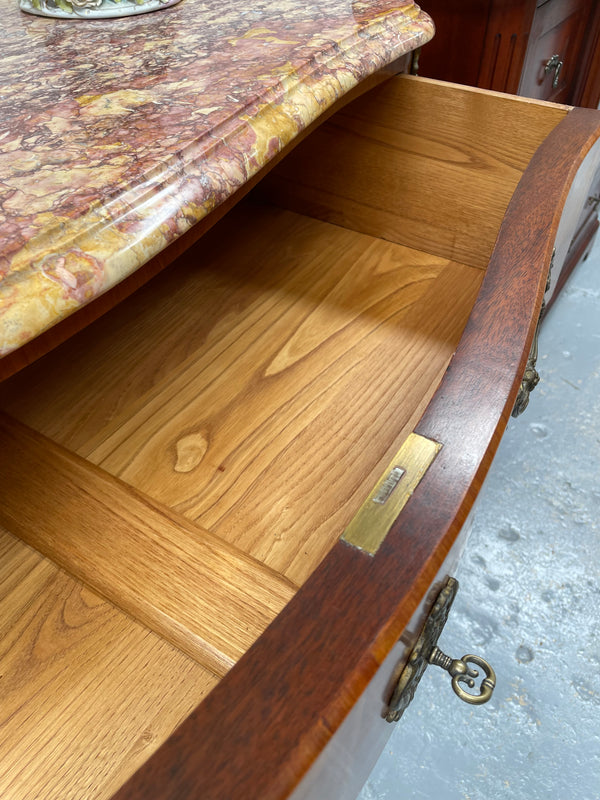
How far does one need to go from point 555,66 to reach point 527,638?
892mm

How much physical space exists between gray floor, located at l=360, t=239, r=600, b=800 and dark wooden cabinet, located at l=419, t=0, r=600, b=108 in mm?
493

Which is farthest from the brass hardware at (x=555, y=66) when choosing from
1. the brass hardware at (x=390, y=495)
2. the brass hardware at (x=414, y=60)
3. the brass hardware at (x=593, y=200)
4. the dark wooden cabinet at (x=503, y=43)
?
the brass hardware at (x=390, y=495)

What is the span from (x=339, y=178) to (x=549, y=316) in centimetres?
56

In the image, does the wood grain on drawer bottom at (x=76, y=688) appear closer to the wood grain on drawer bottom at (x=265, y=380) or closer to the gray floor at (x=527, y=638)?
the wood grain on drawer bottom at (x=265, y=380)

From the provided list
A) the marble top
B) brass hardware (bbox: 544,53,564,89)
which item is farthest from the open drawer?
brass hardware (bbox: 544,53,564,89)

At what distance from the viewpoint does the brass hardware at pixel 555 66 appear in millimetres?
1010

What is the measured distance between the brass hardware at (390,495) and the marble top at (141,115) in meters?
0.17

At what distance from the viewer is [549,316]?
3.72 ft

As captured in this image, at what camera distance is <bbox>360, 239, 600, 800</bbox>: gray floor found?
2.10 feet

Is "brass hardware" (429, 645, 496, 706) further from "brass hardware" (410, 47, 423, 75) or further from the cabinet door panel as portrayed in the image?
the cabinet door panel

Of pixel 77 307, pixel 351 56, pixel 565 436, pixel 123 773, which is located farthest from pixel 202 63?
pixel 565 436

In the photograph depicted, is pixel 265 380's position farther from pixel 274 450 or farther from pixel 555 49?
pixel 555 49

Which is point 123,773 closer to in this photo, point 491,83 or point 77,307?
point 77,307

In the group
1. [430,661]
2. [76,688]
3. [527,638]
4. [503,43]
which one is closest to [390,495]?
[430,661]
